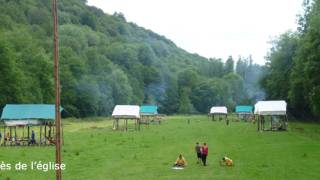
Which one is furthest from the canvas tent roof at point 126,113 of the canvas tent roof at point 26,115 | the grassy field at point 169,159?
the canvas tent roof at point 26,115

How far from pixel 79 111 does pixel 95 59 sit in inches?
980

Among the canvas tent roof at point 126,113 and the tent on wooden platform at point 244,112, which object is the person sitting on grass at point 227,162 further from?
the tent on wooden platform at point 244,112

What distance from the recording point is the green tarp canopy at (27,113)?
42719 millimetres

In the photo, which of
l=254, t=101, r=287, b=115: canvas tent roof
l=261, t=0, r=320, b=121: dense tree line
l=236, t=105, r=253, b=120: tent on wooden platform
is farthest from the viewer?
l=236, t=105, r=253, b=120: tent on wooden platform

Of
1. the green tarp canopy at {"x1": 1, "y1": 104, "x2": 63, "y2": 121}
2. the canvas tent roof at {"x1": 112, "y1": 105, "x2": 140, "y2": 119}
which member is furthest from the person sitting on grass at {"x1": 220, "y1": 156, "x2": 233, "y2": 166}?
the canvas tent roof at {"x1": 112, "y1": 105, "x2": 140, "y2": 119}

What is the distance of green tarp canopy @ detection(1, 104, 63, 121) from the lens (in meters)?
42.7

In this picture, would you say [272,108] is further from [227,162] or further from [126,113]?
[227,162]

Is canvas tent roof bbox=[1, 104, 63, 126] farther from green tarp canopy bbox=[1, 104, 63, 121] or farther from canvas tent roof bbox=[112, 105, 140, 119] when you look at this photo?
canvas tent roof bbox=[112, 105, 140, 119]

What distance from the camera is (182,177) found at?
24.5m

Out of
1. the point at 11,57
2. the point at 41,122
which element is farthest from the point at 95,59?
the point at 41,122

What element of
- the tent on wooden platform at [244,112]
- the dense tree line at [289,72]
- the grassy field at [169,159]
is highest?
the dense tree line at [289,72]

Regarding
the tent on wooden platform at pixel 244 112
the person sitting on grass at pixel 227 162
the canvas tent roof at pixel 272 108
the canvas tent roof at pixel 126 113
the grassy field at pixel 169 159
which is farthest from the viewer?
the tent on wooden platform at pixel 244 112

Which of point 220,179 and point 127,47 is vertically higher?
point 127,47

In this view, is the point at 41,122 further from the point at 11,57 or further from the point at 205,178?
the point at 11,57
